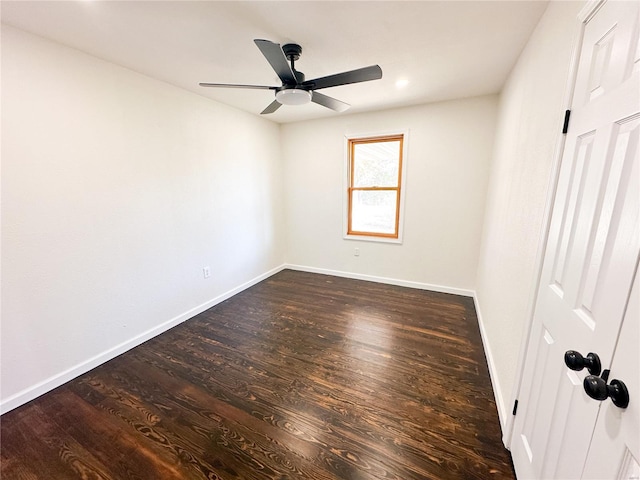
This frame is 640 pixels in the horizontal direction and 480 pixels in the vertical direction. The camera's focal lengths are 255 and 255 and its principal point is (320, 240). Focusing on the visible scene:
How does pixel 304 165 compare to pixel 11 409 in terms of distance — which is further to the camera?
pixel 304 165

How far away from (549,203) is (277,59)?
64.3 inches

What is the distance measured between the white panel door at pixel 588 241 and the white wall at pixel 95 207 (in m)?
2.99

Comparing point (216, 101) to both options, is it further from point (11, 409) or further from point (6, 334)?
point (11, 409)

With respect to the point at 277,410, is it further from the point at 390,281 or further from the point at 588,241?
the point at 390,281

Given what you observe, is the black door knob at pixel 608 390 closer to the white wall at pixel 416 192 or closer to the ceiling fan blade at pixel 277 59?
the ceiling fan blade at pixel 277 59

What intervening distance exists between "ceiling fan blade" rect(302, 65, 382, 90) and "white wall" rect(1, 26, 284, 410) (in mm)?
1642

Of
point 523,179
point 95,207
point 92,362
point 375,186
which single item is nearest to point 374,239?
point 375,186

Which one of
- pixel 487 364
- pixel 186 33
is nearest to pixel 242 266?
pixel 186 33

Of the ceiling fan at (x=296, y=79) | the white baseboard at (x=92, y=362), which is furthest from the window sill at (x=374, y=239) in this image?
the ceiling fan at (x=296, y=79)

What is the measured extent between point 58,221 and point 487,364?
3.53 metres

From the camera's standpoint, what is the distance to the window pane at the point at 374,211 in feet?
12.4

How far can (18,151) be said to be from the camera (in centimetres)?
169

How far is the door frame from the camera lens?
968 millimetres

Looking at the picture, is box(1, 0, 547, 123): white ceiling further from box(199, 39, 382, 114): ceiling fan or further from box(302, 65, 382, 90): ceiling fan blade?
box(302, 65, 382, 90): ceiling fan blade
